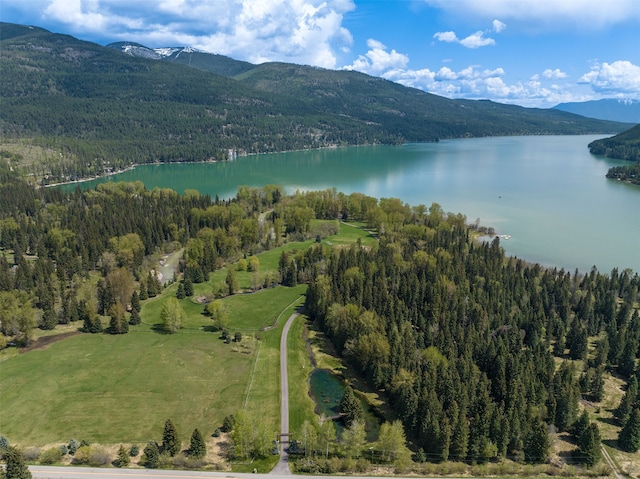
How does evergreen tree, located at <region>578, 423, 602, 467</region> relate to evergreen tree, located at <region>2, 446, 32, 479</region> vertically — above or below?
below

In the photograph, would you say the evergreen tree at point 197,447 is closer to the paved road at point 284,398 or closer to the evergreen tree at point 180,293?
the paved road at point 284,398

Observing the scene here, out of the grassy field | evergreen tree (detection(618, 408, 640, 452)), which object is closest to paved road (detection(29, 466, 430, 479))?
the grassy field

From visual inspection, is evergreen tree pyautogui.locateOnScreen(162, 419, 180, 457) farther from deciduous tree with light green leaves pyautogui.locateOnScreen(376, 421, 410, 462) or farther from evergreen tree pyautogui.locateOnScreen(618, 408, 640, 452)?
evergreen tree pyautogui.locateOnScreen(618, 408, 640, 452)

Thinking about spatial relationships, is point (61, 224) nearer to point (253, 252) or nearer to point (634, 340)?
point (253, 252)

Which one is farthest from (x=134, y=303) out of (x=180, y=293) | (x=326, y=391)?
(x=326, y=391)

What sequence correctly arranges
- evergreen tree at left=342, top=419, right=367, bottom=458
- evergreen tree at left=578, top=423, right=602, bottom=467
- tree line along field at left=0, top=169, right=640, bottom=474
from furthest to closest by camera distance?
tree line along field at left=0, top=169, right=640, bottom=474 → evergreen tree at left=578, top=423, right=602, bottom=467 → evergreen tree at left=342, top=419, right=367, bottom=458

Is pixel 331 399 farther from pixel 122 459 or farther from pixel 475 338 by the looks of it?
pixel 122 459
